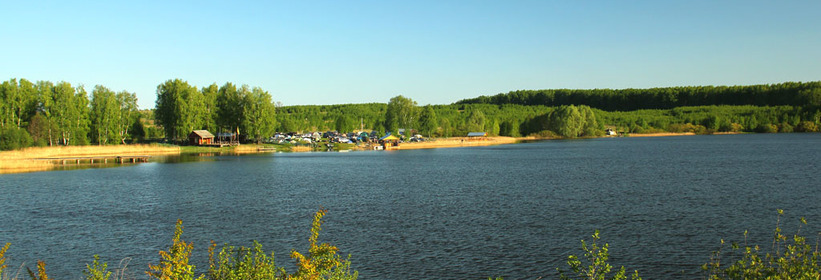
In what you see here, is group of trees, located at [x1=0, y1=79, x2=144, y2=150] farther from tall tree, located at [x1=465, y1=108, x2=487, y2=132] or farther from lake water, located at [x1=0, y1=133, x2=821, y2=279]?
tall tree, located at [x1=465, y1=108, x2=487, y2=132]

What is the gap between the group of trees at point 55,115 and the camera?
3017 inches

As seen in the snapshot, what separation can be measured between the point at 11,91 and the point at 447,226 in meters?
79.0

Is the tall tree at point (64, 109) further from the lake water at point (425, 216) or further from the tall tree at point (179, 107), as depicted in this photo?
A: the lake water at point (425, 216)

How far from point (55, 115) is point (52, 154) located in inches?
462

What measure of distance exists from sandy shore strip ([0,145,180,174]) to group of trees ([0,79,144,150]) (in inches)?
93.1

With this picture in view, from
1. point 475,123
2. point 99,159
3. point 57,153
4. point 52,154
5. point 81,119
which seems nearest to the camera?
point 52,154

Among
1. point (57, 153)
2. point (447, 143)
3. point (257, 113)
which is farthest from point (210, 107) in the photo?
point (447, 143)

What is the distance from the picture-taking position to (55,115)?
82.7 m

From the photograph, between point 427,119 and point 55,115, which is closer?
point 55,115

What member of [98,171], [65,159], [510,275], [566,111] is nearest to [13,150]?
[65,159]

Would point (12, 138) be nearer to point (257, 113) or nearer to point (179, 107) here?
point (179, 107)

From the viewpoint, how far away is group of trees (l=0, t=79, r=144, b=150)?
251ft

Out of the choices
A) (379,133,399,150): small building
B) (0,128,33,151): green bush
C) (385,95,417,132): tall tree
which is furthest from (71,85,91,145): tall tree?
(385,95,417,132): tall tree

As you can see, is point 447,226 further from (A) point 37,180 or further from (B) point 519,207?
(A) point 37,180
